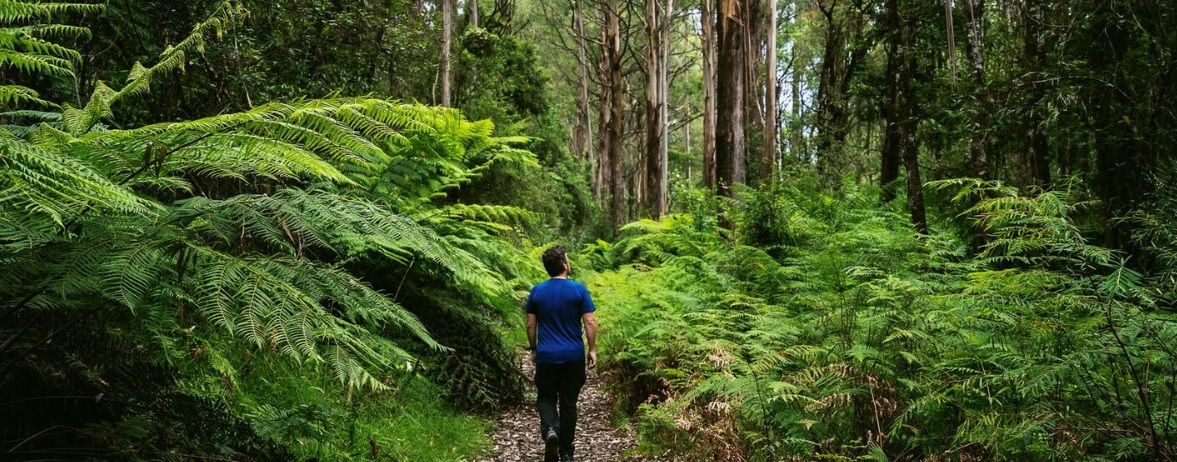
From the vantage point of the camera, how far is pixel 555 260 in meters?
5.57

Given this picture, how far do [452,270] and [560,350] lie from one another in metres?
1.03

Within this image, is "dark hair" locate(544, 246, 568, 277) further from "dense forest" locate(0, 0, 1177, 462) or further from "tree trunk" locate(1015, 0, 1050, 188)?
"tree trunk" locate(1015, 0, 1050, 188)

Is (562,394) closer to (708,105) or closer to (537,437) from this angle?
(537,437)

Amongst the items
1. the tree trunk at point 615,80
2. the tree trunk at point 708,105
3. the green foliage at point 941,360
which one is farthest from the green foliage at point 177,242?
the tree trunk at point 615,80

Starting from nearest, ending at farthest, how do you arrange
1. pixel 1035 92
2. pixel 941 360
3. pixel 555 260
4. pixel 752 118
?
pixel 941 360 → pixel 555 260 → pixel 1035 92 → pixel 752 118

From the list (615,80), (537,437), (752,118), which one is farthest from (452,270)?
(752,118)

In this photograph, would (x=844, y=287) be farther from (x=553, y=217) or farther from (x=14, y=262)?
(x=553, y=217)

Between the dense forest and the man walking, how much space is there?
0.57m

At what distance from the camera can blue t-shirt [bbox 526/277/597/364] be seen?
17.6 feet

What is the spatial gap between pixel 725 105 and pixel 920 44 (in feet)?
11.6

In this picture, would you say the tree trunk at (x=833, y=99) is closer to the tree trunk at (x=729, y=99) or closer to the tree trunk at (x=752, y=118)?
the tree trunk at (x=752, y=118)

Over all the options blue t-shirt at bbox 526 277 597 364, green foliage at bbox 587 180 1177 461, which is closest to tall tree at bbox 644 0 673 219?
green foliage at bbox 587 180 1177 461

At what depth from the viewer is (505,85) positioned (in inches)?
680

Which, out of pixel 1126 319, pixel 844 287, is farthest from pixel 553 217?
pixel 1126 319
